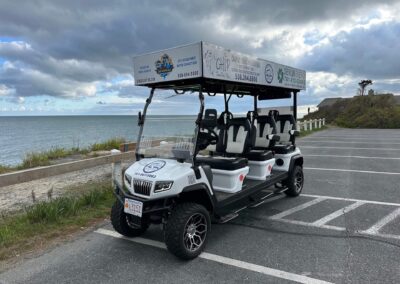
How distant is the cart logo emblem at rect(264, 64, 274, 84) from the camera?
5.57 meters

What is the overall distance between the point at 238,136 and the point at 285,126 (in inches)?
71.7

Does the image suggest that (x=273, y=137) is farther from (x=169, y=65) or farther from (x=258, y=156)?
(x=169, y=65)

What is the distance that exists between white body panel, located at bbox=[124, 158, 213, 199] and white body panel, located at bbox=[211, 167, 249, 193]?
0.72m

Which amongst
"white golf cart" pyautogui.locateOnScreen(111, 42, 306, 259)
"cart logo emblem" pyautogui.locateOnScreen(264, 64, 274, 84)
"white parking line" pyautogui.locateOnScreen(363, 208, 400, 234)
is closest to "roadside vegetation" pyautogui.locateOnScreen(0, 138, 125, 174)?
"white golf cart" pyautogui.locateOnScreen(111, 42, 306, 259)

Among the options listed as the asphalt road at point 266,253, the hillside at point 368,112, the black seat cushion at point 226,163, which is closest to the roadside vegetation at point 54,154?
the asphalt road at point 266,253

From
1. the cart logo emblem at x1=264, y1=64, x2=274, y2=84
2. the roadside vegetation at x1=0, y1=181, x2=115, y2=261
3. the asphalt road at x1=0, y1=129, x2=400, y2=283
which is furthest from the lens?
the cart logo emblem at x1=264, y1=64, x2=274, y2=84

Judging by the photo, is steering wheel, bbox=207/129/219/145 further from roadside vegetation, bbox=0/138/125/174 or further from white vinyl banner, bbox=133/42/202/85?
roadside vegetation, bbox=0/138/125/174

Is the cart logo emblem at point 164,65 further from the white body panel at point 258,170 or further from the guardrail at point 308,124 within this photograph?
the guardrail at point 308,124

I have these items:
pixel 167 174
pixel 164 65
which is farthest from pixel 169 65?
pixel 167 174

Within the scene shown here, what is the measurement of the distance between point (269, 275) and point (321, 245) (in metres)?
1.08

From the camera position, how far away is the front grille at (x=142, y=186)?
3.85 metres

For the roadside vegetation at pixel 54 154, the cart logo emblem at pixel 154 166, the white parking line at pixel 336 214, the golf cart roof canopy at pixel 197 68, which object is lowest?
the white parking line at pixel 336 214

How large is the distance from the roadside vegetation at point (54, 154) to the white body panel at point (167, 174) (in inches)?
257

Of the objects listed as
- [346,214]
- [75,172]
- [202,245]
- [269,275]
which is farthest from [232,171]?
[75,172]
